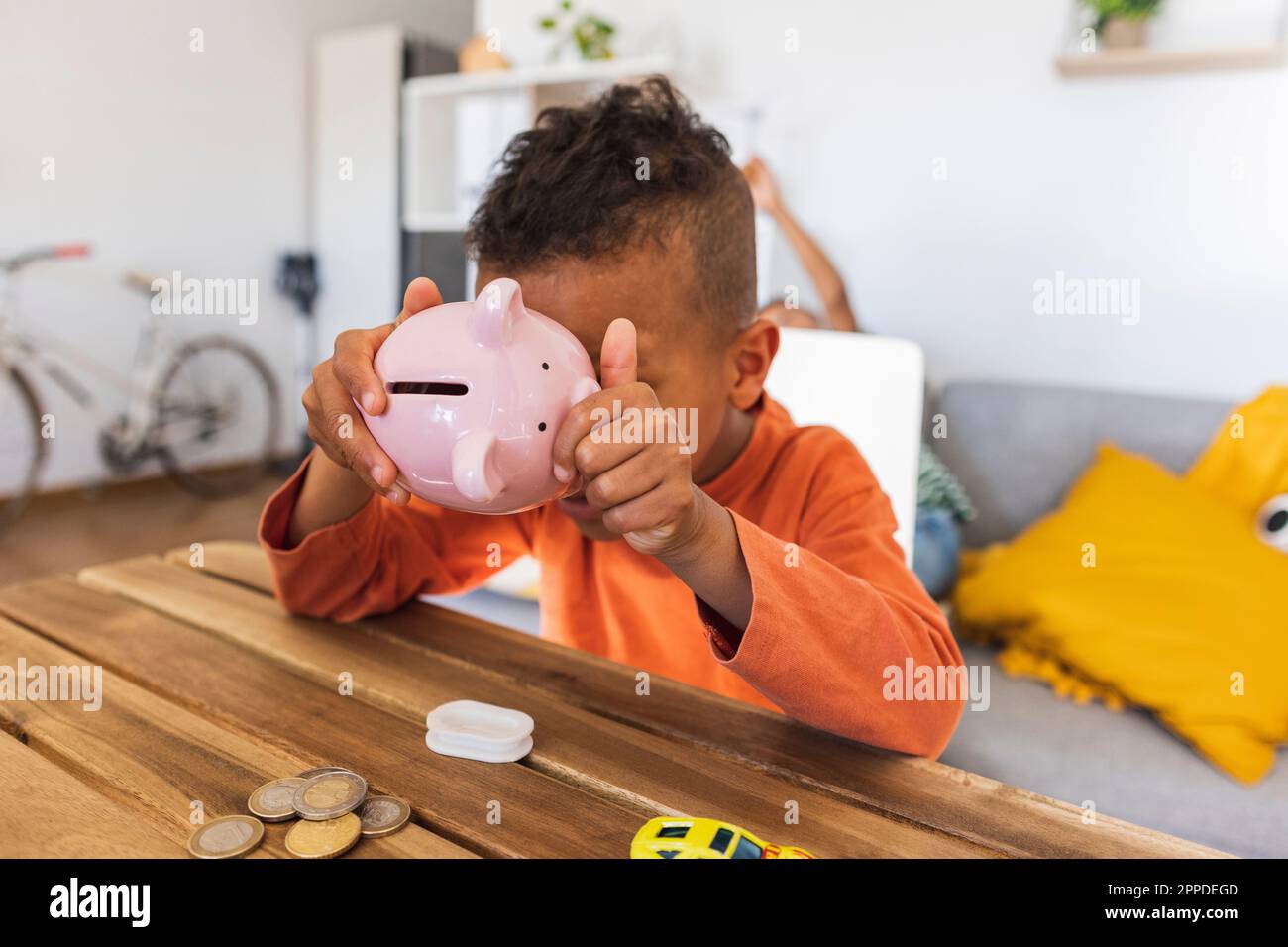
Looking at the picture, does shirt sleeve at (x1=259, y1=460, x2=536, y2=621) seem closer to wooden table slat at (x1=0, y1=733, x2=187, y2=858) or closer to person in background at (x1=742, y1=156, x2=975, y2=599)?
wooden table slat at (x1=0, y1=733, x2=187, y2=858)

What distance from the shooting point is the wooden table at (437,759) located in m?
0.48

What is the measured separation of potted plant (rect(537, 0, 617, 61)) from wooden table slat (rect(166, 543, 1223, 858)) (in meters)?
2.43

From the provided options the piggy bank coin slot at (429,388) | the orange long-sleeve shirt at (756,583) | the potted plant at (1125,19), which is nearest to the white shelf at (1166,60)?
the potted plant at (1125,19)

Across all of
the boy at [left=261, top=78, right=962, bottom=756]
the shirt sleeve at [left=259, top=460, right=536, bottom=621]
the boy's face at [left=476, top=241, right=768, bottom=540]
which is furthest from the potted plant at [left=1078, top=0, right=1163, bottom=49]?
the shirt sleeve at [left=259, top=460, right=536, bottom=621]

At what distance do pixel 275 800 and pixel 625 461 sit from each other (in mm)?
262

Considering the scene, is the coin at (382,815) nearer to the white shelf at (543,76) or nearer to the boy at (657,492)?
the boy at (657,492)

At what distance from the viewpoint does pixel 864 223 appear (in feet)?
8.40

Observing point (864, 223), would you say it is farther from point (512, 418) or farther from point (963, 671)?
point (512, 418)

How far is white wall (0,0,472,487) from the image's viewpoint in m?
3.36

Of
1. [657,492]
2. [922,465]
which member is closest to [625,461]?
[657,492]

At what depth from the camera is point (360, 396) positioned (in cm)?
49

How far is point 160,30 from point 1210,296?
389cm

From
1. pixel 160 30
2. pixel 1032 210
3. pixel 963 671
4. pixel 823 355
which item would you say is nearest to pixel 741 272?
pixel 963 671

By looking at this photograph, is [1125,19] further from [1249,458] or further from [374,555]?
[374,555]
